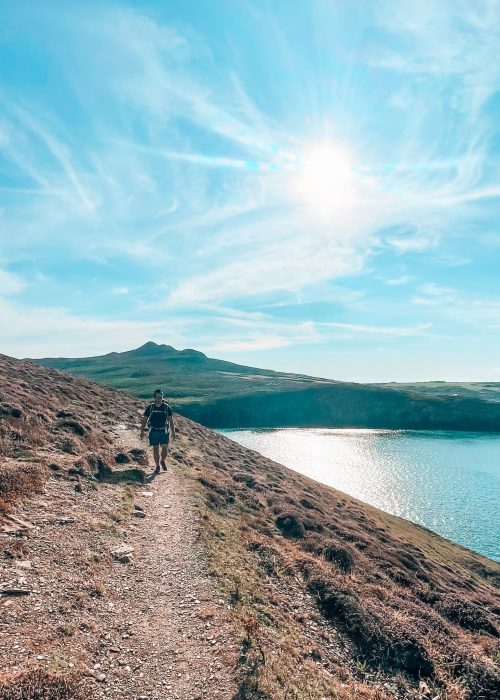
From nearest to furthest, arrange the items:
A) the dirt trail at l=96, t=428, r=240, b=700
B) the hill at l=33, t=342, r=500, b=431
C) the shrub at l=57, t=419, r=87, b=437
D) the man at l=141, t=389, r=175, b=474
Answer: the dirt trail at l=96, t=428, r=240, b=700
the man at l=141, t=389, r=175, b=474
the shrub at l=57, t=419, r=87, b=437
the hill at l=33, t=342, r=500, b=431

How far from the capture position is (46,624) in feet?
26.8

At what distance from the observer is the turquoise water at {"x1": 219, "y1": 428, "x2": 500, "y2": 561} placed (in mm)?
49316

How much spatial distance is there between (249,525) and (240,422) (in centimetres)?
14587

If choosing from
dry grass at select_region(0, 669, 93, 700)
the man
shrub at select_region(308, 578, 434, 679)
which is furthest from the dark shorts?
dry grass at select_region(0, 669, 93, 700)

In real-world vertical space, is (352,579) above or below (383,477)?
above

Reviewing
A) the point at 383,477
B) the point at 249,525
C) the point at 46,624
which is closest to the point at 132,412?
the point at 249,525

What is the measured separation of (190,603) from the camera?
1009cm

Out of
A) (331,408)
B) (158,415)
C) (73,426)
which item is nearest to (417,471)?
(158,415)

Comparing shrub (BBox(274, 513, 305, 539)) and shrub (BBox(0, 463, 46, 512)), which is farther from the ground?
shrub (BBox(0, 463, 46, 512))

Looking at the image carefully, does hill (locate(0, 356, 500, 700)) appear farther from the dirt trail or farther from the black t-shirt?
the black t-shirt

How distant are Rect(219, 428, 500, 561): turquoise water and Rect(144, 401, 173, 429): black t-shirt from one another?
121 ft

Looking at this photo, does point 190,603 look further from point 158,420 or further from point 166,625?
point 158,420

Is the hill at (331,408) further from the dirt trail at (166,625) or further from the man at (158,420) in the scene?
the dirt trail at (166,625)

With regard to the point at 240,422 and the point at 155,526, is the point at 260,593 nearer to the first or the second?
the point at 155,526
